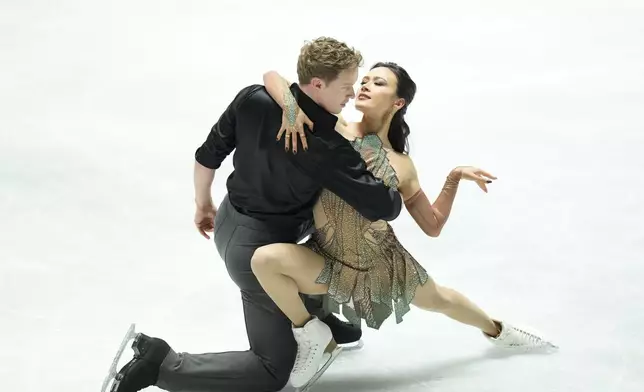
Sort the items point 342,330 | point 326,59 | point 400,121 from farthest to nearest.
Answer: point 342,330 → point 400,121 → point 326,59

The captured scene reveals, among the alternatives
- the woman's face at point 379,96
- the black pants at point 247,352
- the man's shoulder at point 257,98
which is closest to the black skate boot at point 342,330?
the black pants at point 247,352

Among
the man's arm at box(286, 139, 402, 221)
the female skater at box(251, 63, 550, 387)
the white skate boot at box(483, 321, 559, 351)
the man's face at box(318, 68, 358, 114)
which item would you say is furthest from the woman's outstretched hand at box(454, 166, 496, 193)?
the white skate boot at box(483, 321, 559, 351)

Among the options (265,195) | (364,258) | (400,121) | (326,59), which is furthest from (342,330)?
(326,59)

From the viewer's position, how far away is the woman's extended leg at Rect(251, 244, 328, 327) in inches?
149

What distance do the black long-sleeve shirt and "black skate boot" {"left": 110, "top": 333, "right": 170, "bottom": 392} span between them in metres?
0.58

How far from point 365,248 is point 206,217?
711 mm

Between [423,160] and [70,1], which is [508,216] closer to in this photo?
[423,160]

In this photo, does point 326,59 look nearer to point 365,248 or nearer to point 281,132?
point 281,132

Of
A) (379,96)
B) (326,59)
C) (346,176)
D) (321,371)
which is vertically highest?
(326,59)

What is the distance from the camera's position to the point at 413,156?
643 centimetres

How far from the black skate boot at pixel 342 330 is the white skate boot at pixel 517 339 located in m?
0.53

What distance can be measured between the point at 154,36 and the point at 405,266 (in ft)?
16.1

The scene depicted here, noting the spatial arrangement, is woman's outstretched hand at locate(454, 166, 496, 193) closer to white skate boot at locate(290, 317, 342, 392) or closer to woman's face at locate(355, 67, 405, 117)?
woman's face at locate(355, 67, 405, 117)

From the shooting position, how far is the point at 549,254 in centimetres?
538
